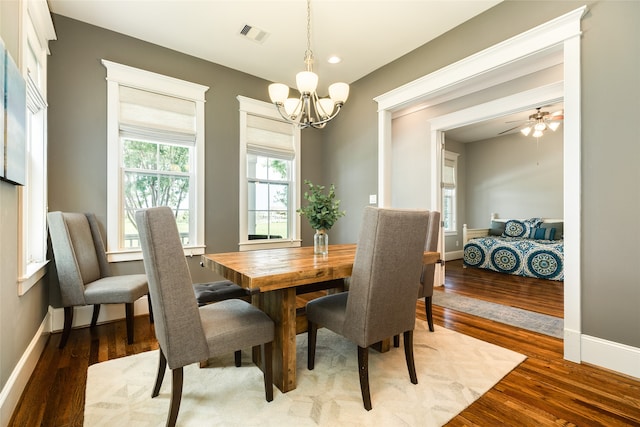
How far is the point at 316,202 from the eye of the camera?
2.13 metres

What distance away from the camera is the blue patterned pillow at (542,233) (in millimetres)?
5707

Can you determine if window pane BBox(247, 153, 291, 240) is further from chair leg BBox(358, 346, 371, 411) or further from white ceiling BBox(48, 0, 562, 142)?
chair leg BBox(358, 346, 371, 411)


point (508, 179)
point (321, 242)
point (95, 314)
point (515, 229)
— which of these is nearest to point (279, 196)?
point (321, 242)

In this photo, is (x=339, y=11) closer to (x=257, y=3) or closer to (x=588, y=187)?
(x=257, y=3)

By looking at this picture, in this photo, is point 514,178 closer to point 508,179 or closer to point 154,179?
point 508,179

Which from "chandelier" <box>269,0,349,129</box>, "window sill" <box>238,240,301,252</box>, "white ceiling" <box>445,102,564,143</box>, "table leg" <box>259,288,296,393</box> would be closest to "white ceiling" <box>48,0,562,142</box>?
"chandelier" <box>269,0,349,129</box>

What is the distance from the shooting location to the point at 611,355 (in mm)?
1993

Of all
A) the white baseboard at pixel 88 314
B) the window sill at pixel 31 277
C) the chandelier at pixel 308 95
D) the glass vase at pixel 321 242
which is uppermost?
the chandelier at pixel 308 95

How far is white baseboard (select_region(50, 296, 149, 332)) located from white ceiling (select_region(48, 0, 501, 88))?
9.04ft

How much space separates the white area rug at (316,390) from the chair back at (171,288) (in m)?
0.43

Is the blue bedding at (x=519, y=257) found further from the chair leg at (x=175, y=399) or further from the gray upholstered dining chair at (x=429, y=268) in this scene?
A: the chair leg at (x=175, y=399)

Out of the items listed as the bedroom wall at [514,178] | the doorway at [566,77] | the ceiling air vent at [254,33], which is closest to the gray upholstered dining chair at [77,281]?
the ceiling air vent at [254,33]

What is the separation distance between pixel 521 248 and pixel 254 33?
5.30m

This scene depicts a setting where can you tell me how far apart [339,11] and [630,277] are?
9.91ft
